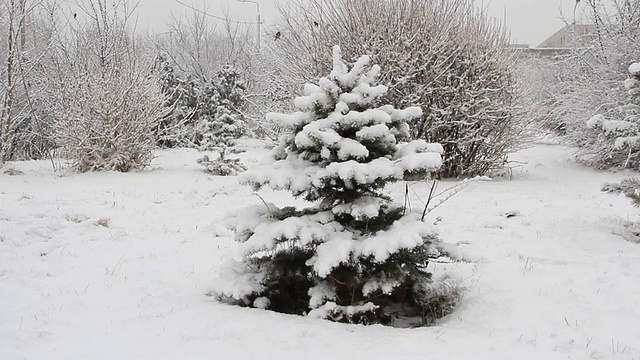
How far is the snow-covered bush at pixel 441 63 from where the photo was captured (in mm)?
10172

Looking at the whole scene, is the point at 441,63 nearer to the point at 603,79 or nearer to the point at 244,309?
the point at 603,79

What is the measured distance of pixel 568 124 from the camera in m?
13.7

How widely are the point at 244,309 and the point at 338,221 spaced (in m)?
0.99

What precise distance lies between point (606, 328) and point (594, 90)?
958 centimetres

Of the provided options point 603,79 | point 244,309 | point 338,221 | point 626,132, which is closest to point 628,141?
point 626,132

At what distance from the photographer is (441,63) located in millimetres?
10000

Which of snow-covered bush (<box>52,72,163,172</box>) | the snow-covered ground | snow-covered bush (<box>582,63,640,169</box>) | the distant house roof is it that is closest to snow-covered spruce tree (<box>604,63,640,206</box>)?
snow-covered bush (<box>582,63,640,169</box>)

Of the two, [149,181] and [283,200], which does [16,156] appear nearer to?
[149,181]

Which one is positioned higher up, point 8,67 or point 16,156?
point 8,67

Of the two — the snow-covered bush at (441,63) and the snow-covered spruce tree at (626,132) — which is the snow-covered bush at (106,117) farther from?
the snow-covered spruce tree at (626,132)

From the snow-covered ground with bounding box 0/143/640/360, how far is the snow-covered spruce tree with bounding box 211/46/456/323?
0.33 m

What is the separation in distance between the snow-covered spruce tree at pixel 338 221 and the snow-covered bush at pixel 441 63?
6.15 meters

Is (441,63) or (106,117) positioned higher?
(441,63)

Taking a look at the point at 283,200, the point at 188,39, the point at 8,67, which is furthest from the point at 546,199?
the point at 188,39
